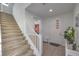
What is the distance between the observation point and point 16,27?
1.45 m

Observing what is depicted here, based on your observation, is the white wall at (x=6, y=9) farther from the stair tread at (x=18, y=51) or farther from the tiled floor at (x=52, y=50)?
the tiled floor at (x=52, y=50)

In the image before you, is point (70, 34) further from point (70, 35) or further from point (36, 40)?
point (36, 40)

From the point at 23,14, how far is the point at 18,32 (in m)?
0.28

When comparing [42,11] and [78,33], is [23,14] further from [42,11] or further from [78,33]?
[78,33]

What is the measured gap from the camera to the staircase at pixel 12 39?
1.37 meters

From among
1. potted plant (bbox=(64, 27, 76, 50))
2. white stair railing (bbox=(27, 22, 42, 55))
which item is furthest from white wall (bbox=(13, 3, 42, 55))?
potted plant (bbox=(64, 27, 76, 50))

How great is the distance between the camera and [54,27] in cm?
150

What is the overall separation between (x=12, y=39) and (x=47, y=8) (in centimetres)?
70

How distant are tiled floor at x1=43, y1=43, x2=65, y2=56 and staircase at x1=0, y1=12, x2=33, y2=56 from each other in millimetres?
223

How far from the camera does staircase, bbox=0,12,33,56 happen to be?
1371 millimetres

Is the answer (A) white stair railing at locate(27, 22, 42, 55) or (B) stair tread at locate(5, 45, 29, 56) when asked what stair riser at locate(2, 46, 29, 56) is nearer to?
(B) stair tread at locate(5, 45, 29, 56)

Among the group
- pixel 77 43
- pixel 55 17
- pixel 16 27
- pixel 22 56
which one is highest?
pixel 55 17

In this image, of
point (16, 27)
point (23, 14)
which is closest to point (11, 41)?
point (16, 27)

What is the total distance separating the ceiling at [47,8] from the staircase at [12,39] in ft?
1.10
